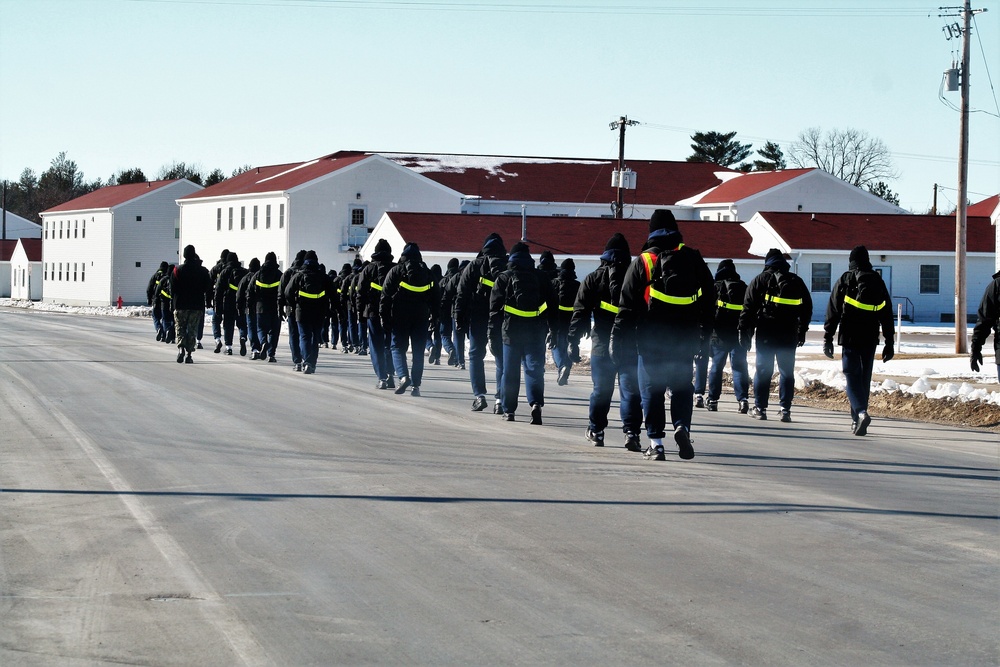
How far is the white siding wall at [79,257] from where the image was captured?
81.3 metres

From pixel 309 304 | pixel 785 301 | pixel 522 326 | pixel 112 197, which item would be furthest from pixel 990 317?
pixel 112 197

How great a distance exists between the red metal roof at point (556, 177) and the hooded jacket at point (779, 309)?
56158 mm

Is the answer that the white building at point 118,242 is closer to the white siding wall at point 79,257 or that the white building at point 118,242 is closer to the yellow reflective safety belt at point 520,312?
the white siding wall at point 79,257

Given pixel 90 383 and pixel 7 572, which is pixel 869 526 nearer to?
pixel 7 572

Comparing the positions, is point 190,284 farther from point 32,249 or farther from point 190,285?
point 32,249

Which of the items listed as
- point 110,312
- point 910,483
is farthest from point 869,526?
point 110,312

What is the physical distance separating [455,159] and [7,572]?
237ft

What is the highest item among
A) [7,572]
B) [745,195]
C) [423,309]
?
[745,195]

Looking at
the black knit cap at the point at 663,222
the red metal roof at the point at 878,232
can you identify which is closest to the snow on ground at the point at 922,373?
the black knit cap at the point at 663,222

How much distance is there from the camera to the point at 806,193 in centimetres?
7025

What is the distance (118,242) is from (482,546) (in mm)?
78066

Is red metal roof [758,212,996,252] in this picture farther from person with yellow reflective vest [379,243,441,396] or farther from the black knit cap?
the black knit cap

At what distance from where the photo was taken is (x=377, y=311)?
1741 cm

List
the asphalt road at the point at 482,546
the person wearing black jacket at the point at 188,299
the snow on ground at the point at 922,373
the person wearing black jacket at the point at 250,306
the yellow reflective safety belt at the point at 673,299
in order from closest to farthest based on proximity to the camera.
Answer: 1. the asphalt road at the point at 482,546
2. the yellow reflective safety belt at the point at 673,299
3. the snow on ground at the point at 922,373
4. the person wearing black jacket at the point at 188,299
5. the person wearing black jacket at the point at 250,306
